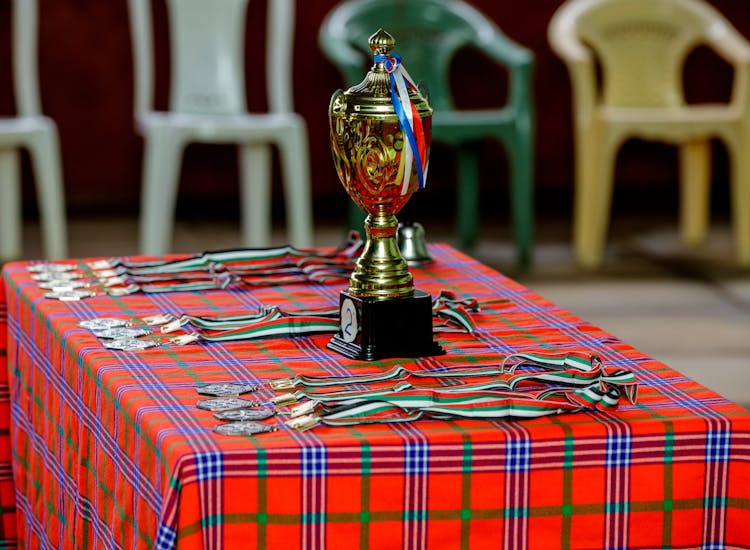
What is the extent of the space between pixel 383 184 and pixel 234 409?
1.14 feet

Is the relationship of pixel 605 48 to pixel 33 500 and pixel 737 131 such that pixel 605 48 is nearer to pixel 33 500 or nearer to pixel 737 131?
pixel 737 131

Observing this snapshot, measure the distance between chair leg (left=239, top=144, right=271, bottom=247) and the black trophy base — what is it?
2.82 meters

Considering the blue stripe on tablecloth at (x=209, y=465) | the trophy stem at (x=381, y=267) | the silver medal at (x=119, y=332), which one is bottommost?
the blue stripe on tablecloth at (x=209, y=465)

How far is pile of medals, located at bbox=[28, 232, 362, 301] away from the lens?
1.94 metres

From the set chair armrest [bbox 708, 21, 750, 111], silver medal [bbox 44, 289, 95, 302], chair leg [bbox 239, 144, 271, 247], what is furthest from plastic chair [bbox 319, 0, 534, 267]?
silver medal [bbox 44, 289, 95, 302]

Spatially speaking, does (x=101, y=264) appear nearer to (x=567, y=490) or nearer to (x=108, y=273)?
(x=108, y=273)

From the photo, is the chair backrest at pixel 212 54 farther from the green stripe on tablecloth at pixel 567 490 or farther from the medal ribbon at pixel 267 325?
the green stripe on tablecloth at pixel 567 490

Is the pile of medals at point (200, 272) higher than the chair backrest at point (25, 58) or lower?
lower

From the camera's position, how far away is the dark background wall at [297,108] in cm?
527

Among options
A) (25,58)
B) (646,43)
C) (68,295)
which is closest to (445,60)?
(646,43)

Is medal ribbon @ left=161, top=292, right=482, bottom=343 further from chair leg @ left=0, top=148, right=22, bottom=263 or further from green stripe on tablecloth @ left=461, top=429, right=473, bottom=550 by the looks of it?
chair leg @ left=0, top=148, right=22, bottom=263

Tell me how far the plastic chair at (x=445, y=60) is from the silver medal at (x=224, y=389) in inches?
113

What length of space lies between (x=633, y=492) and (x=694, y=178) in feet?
12.6

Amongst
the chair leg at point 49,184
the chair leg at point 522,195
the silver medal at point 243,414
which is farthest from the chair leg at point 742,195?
the silver medal at point 243,414
